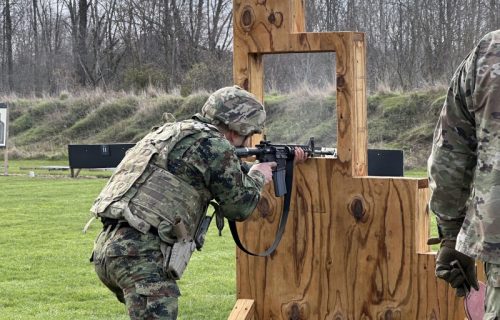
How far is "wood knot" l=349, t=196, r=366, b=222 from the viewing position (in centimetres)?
584

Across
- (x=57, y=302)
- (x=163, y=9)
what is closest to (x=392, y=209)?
(x=57, y=302)

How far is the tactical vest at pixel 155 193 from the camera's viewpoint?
4.62m

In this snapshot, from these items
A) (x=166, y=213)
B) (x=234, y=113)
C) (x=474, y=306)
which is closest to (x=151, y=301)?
(x=166, y=213)

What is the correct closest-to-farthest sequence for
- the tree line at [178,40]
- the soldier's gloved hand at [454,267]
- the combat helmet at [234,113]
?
1. the soldier's gloved hand at [454,267]
2. the combat helmet at [234,113]
3. the tree line at [178,40]

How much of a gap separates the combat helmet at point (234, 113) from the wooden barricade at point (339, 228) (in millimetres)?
977

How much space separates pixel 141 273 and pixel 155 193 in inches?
15.3

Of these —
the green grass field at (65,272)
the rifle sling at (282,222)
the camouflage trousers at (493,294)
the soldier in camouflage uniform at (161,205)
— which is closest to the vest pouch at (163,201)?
the soldier in camouflage uniform at (161,205)

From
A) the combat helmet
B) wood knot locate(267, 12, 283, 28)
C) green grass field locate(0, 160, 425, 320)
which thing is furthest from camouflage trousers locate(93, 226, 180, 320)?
green grass field locate(0, 160, 425, 320)

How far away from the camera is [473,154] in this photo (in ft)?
10.7

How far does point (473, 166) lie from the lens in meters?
3.29

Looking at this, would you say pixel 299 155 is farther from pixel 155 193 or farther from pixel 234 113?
pixel 155 193

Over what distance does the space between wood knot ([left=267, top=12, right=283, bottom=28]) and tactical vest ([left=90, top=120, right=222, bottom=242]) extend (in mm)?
1399

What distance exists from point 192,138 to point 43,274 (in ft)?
16.5

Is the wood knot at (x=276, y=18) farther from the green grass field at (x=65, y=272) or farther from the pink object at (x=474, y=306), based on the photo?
the green grass field at (x=65, y=272)
